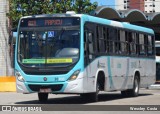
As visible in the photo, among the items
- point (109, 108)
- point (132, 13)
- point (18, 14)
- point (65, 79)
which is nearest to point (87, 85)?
point (65, 79)

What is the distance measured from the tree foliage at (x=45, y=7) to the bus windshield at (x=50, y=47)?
15.4 m

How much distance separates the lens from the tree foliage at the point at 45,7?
3359cm

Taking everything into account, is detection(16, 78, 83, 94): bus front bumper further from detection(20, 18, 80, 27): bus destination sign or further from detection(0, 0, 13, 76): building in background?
detection(0, 0, 13, 76): building in background

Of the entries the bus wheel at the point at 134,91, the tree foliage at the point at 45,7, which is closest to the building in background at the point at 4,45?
the tree foliage at the point at 45,7

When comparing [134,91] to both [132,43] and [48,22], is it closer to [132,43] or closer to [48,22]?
[132,43]

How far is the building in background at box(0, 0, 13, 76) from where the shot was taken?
116ft

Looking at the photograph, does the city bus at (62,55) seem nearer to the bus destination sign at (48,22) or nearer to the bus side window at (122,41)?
the bus destination sign at (48,22)

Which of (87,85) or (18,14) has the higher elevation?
(18,14)

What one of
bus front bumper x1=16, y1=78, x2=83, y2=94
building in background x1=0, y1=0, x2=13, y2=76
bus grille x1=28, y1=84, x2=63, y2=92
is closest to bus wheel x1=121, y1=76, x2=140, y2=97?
bus front bumper x1=16, y1=78, x2=83, y2=94

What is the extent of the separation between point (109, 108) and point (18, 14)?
867 inches

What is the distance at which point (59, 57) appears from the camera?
57.7 feet

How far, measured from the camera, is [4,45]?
116 feet

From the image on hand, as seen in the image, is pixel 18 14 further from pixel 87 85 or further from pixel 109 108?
pixel 109 108

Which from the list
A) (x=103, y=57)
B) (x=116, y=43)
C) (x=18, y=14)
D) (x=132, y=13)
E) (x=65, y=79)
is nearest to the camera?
(x=65, y=79)
